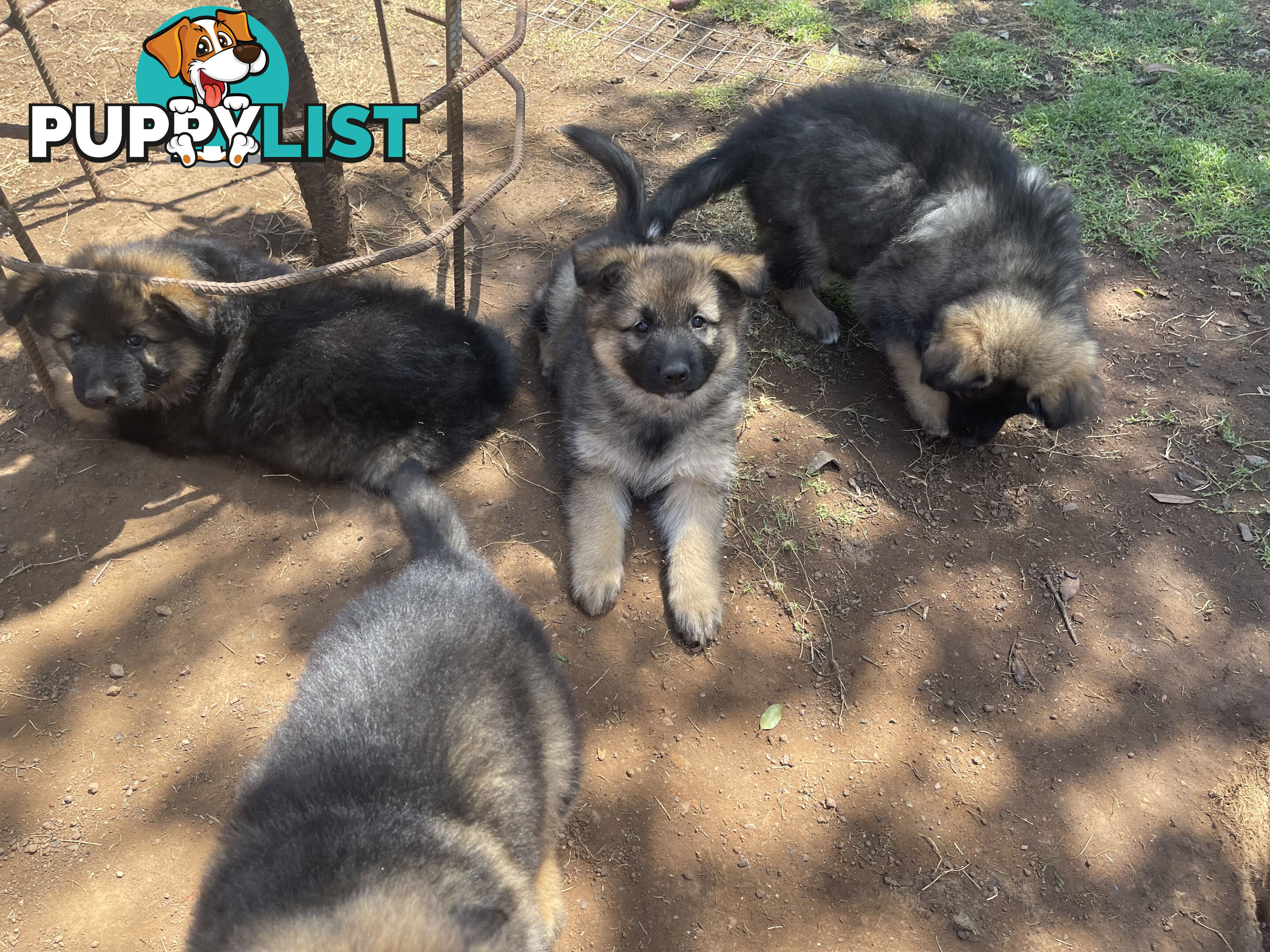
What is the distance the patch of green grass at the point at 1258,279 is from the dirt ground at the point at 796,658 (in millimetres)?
385

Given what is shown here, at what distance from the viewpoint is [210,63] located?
169 inches

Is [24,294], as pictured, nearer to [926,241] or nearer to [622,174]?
[622,174]

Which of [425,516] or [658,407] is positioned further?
[658,407]

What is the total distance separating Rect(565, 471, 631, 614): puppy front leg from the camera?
3463 millimetres

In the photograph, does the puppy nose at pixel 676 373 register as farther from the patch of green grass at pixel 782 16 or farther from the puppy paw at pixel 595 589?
the patch of green grass at pixel 782 16

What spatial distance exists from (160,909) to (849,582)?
2965 mm

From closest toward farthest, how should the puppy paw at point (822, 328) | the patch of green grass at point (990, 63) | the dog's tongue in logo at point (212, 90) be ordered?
1. the dog's tongue in logo at point (212, 90)
2. the puppy paw at point (822, 328)
3. the patch of green grass at point (990, 63)

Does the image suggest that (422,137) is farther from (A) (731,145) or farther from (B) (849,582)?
(B) (849,582)

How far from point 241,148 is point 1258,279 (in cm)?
648

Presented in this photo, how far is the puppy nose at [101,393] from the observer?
11.2ft

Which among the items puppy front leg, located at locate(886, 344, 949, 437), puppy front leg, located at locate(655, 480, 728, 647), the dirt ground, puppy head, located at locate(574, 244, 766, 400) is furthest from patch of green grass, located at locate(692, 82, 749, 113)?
puppy front leg, located at locate(655, 480, 728, 647)

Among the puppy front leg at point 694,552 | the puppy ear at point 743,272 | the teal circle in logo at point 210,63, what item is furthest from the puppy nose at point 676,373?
the teal circle in logo at point 210,63

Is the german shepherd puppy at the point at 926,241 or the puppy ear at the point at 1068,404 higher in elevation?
the german shepherd puppy at the point at 926,241

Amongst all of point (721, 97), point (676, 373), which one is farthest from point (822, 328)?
point (721, 97)
